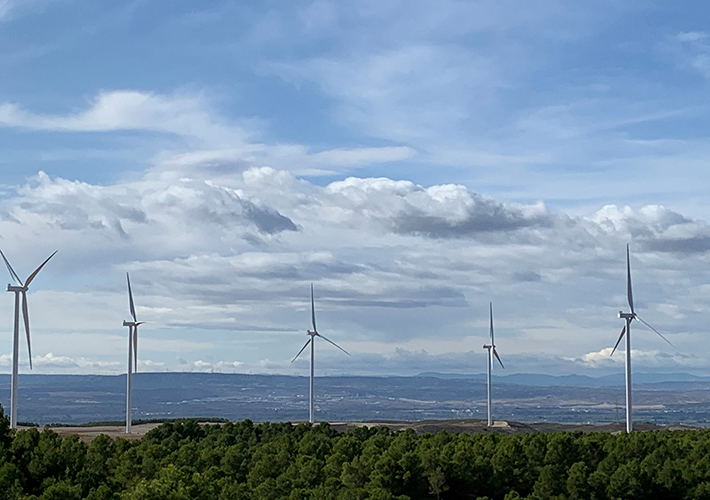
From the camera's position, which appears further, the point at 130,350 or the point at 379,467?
the point at 130,350

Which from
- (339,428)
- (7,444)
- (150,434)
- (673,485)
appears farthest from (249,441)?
(339,428)

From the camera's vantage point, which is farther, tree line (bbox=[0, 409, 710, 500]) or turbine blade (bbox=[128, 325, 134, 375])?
turbine blade (bbox=[128, 325, 134, 375])

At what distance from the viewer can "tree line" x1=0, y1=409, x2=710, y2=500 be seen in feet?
162

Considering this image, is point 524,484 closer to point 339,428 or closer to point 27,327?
point 27,327

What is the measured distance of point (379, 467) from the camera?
187ft

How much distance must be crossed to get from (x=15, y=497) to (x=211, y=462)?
59.7 feet

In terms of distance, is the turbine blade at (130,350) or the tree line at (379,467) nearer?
the tree line at (379,467)

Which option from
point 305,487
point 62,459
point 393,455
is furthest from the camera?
point 393,455

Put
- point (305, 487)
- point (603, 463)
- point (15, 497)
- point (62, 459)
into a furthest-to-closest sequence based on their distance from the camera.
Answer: point (603, 463) < point (305, 487) < point (62, 459) < point (15, 497)

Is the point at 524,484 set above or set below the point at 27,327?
below

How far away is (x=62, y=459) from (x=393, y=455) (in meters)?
18.2

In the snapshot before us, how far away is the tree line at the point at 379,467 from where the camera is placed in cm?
4944

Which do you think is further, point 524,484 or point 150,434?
point 150,434

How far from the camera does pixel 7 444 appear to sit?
172 ft
